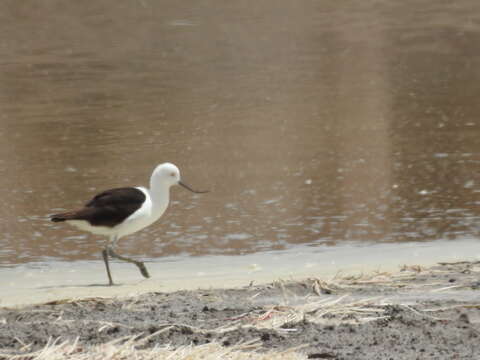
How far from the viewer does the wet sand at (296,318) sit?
4.51m

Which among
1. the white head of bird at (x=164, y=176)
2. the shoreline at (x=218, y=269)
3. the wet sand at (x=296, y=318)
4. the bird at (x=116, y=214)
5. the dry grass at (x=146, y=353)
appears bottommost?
the shoreline at (x=218, y=269)

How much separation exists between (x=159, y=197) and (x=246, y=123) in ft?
16.6

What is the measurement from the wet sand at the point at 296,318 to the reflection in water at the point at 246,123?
7.11ft

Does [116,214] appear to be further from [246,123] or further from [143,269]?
[246,123]

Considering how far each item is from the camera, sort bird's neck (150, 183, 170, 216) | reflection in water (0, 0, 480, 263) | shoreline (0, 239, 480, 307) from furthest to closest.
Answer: reflection in water (0, 0, 480, 263) < bird's neck (150, 183, 170, 216) < shoreline (0, 239, 480, 307)

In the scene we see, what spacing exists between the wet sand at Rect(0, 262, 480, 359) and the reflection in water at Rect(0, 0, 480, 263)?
7.11 feet

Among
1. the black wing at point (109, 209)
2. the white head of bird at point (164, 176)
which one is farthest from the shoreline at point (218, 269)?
the white head of bird at point (164, 176)

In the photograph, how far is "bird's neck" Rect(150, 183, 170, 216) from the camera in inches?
288

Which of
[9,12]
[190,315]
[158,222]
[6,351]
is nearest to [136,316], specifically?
[190,315]

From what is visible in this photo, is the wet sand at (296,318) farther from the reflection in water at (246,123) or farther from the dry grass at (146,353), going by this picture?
the reflection in water at (246,123)

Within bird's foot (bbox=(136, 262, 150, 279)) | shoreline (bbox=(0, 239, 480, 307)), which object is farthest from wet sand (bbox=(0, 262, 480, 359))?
bird's foot (bbox=(136, 262, 150, 279))

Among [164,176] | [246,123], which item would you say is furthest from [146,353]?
[246,123]

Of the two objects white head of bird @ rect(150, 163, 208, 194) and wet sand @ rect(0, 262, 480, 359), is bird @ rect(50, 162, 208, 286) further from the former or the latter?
wet sand @ rect(0, 262, 480, 359)

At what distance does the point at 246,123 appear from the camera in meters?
12.3
